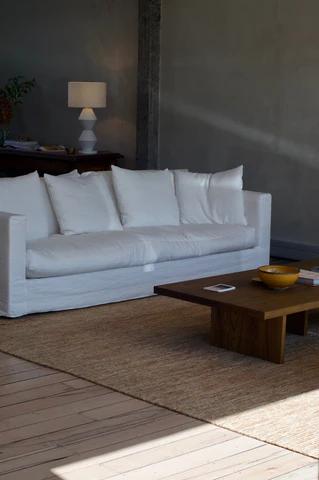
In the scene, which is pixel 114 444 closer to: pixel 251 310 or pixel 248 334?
pixel 251 310

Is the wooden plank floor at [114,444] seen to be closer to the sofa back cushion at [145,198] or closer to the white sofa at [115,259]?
the white sofa at [115,259]

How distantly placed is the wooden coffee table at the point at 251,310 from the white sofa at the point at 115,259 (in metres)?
0.85

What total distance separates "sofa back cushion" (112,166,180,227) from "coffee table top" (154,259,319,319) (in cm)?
136

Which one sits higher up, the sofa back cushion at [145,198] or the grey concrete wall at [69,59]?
the grey concrete wall at [69,59]

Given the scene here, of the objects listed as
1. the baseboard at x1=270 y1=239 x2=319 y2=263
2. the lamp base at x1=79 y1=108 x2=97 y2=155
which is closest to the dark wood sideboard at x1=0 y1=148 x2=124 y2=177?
the lamp base at x1=79 y1=108 x2=97 y2=155

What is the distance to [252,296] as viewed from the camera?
4.97m

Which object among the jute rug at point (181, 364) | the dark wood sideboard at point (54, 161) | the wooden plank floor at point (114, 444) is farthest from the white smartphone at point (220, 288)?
the dark wood sideboard at point (54, 161)

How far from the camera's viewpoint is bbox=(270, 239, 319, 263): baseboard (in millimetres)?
7812

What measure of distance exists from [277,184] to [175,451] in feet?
15.3

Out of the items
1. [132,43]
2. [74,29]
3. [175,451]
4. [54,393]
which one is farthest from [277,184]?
[175,451]

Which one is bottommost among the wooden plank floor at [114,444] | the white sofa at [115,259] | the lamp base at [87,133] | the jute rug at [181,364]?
the jute rug at [181,364]

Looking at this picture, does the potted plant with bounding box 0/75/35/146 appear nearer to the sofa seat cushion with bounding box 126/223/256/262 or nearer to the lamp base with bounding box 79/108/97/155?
the lamp base with bounding box 79/108/97/155

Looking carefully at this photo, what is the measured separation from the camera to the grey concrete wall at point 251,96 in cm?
777

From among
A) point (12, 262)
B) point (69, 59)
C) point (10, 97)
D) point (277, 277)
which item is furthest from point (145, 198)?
point (10, 97)
